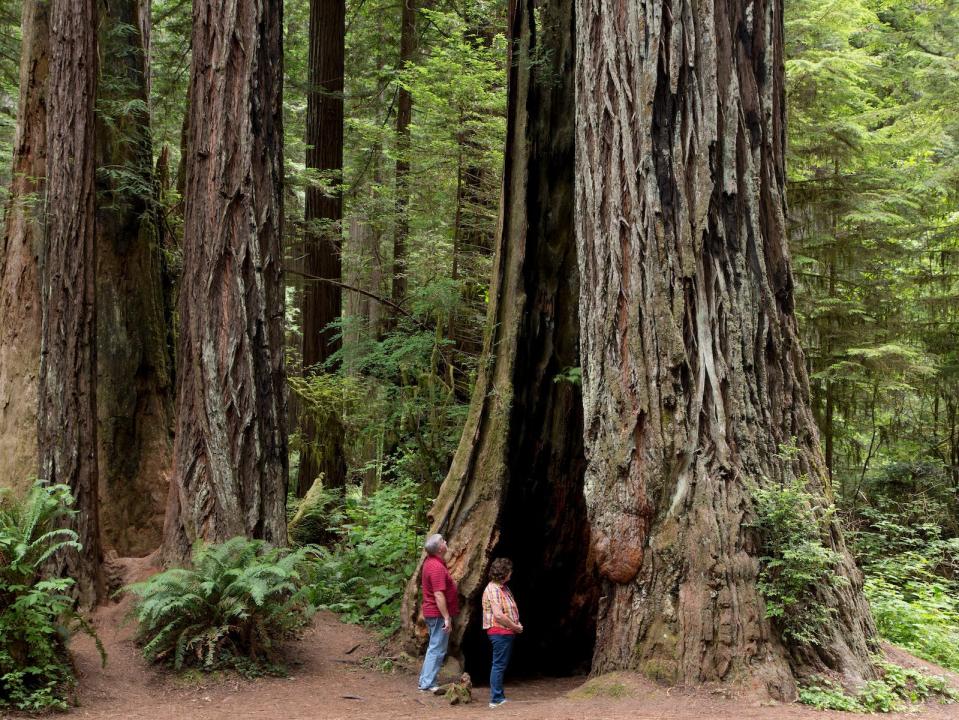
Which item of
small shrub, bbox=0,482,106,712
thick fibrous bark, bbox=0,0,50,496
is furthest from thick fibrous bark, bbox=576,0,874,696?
thick fibrous bark, bbox=0,0,50,496

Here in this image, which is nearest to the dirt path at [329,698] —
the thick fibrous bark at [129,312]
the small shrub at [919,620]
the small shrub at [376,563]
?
the small shrub at [376,563]

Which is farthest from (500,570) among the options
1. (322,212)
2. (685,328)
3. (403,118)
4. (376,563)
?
(403,118)

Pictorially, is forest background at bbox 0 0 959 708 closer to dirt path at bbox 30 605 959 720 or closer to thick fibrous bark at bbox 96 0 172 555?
thick fibrous bark at bbox 96 0 172 555

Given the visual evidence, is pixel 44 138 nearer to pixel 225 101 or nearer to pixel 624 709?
pixel 225 101

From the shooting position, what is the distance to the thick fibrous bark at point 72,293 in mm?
7996

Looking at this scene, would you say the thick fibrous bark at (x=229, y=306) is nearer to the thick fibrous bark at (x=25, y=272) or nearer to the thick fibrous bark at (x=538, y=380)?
the thick fibrous bark at (x=25, y=272)

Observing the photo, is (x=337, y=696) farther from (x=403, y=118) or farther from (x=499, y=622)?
(x=403, y=118)

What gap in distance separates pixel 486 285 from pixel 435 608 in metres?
6.99

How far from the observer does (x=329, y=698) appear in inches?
288

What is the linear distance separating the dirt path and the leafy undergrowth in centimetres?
18

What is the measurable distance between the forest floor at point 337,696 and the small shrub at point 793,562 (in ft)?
2.37

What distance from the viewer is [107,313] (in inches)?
393

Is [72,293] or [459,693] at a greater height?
[72,293]

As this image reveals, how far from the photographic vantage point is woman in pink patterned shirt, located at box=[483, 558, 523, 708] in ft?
23.8
